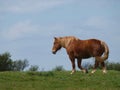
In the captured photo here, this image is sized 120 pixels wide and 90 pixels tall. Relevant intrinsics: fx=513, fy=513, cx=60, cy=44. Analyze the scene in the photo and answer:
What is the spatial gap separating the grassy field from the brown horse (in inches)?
59.8

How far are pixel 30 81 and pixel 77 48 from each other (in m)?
4.60

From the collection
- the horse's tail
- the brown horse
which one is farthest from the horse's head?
the horse's tail

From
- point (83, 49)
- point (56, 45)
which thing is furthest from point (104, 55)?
point (56, 45)

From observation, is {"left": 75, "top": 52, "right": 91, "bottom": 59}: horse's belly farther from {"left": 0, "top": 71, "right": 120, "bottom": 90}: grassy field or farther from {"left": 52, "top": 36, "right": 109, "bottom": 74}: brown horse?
{"left": 0, "top": 71, "right": 120, "bottom": 90}: grassy field

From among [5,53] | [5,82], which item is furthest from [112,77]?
[5,53]

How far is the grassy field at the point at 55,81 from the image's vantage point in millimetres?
19969

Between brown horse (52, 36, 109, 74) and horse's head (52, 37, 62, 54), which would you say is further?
horse's head (52, 37, 62, 54)

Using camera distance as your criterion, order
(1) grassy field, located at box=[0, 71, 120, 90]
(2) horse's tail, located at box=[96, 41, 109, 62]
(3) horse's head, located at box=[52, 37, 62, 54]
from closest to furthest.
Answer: (1) grassy field, located at box=[0, 71, 120, 90] < (2) horse's tail, located at box=[96, 41, 109, 62] < (3) horse's head, located at box=[52, 37, 62, 54]

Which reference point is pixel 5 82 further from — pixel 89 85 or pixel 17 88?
pixel 89 85

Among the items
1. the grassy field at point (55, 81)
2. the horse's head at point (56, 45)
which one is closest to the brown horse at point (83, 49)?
the horse's head at point (56, 45)

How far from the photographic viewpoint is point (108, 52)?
2519 cm

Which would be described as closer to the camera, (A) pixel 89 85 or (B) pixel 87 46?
(A) pixel 89 85

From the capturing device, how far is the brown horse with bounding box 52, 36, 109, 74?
82.5 feet

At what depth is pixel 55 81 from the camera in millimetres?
21609
